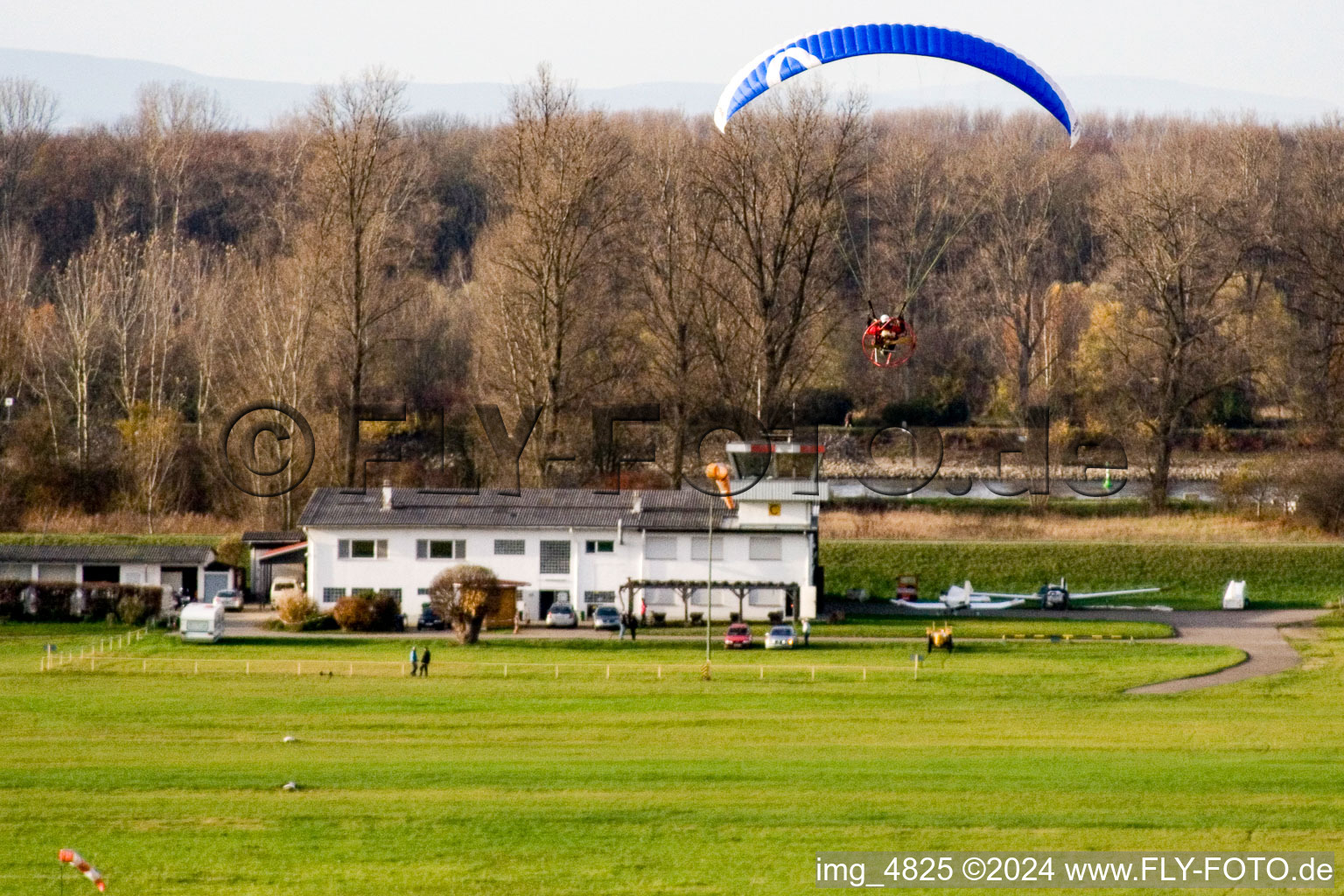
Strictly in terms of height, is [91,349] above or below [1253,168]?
below

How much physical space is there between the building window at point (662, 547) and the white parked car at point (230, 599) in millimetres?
14757

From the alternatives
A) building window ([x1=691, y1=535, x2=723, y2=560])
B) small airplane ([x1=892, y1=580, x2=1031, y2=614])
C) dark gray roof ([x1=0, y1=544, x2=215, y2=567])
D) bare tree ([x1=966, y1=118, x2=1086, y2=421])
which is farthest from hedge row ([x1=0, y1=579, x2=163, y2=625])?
bare tree ([x1=966, y1=118, x2=1086, y2=421])

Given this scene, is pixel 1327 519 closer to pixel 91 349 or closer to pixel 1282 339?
pixel 1282 339

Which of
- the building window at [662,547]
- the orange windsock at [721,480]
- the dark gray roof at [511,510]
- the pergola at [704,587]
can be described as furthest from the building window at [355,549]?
the orange windsock at [721,480]

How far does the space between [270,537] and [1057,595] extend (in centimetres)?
2964

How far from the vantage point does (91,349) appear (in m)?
79.8

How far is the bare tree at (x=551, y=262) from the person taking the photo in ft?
227

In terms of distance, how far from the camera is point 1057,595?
195 ft

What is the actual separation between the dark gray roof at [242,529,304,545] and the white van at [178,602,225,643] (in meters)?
11.7

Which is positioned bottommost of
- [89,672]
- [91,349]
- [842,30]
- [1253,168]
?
[89,672]

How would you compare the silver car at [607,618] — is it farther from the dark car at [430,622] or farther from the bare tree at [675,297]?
the bare tree at [675,297]

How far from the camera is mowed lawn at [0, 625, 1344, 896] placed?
2238 centimetres

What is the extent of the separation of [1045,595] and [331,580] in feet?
85.2

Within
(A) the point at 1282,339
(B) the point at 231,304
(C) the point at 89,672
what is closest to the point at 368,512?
(C) the point at 89,672
